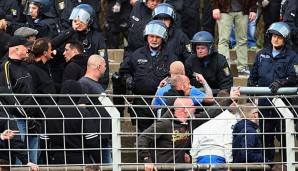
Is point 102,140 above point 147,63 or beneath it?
beneath

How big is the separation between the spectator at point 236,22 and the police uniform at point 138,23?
56.1 inches

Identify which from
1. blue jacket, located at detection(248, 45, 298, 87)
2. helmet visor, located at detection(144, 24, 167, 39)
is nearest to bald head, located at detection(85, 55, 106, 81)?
helmet visor, located at detection(144, 24, 167, 39)

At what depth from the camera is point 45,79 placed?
51.2 ft

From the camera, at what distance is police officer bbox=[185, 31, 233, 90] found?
56.3ft

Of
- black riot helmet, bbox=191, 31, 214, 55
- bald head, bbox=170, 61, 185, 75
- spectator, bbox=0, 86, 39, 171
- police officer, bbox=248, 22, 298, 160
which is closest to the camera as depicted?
Answer: spectator, bbox=0, 86, 39, 171

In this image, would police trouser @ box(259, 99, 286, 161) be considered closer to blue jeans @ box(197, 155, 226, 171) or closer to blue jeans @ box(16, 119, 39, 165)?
blue jeans @ box(197, 155, 226, 171)

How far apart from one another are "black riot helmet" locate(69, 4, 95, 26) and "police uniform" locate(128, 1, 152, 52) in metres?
0.90

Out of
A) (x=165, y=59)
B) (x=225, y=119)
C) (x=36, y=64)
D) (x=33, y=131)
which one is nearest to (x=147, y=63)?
(x=165, y=59)

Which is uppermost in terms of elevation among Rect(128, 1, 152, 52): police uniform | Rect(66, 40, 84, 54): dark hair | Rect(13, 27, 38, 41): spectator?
Rect(128, 1, 152, 52): police uniform

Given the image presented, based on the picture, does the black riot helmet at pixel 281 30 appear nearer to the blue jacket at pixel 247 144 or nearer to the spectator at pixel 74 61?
the spectator at pixel 74 61

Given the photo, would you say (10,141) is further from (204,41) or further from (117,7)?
(117,7)

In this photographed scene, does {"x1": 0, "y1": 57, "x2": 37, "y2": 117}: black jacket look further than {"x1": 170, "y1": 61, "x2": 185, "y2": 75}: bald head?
No

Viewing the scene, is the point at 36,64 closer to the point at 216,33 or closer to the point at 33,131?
the point at 33,131

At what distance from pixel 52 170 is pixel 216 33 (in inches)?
412
